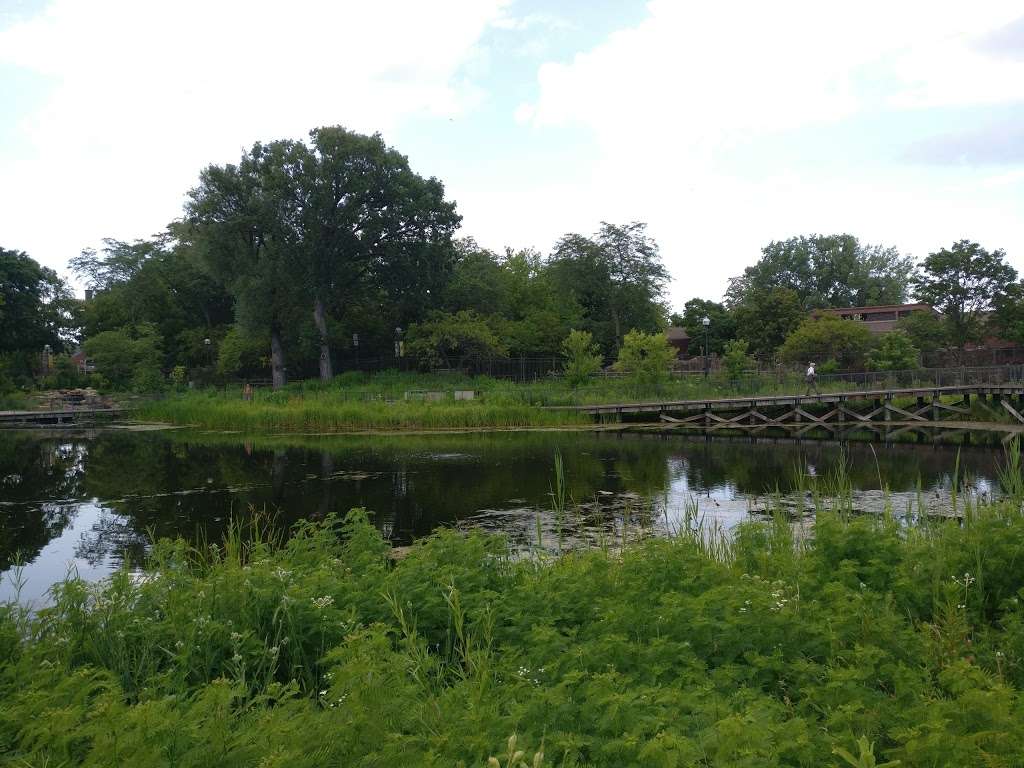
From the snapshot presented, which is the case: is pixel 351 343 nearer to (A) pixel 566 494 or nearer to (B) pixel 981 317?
(A) pixel 566 494

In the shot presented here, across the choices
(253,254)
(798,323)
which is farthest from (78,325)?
(798,323)

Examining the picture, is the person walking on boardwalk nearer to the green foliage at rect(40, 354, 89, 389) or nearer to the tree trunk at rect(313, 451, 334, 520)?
the tree trunk at rect(313, 451, 334, 520)

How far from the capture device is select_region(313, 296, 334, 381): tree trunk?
42.9 metres

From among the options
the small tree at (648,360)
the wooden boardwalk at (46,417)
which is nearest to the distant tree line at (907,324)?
the small tree at (648,360)

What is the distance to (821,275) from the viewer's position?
84000mm

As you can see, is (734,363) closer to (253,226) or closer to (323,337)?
(323,337)

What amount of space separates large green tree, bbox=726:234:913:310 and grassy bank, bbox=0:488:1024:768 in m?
78.9

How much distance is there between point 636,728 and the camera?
11.0 ft


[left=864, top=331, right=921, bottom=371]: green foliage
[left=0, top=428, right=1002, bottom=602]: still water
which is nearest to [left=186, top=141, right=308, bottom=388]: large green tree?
[left=0, top=428, right=1002, bottom=602]: still water

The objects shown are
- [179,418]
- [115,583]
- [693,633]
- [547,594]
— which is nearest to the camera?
[693,633]

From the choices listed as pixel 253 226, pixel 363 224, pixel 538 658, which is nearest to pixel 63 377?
pixel 253 226

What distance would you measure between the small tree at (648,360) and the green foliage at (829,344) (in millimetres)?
12526

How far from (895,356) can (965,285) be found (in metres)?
13.2

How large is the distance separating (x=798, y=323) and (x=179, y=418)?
3853 centimetres
